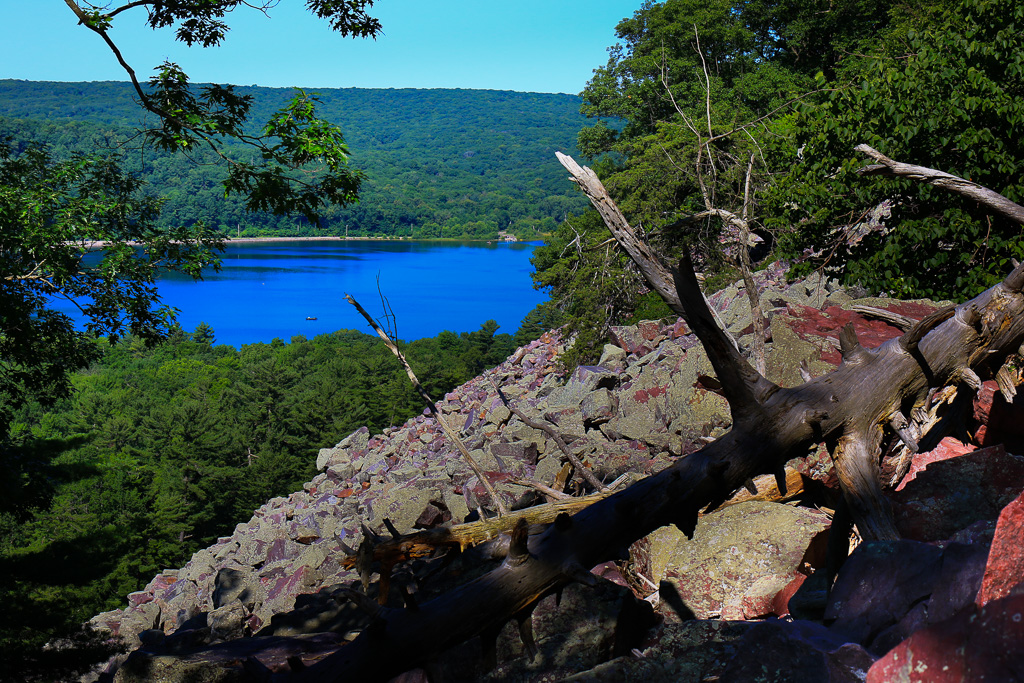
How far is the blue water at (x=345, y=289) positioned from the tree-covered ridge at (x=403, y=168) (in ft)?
25.1

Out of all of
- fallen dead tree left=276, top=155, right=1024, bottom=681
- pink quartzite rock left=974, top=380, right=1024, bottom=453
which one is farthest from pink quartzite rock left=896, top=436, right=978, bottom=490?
fallen dead tree left=276, top=155, right=1024, bottom=681

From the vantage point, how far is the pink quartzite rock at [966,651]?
1237 mm

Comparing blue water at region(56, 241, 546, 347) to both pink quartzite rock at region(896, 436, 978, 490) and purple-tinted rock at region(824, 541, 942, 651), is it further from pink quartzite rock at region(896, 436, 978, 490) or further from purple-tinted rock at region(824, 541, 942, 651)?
purple-tinted rock at region(824, 541, 942, 651)

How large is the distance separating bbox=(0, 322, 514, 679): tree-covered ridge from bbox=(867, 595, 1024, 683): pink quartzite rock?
26.4 feet

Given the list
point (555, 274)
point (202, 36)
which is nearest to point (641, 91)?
point (555, 274)

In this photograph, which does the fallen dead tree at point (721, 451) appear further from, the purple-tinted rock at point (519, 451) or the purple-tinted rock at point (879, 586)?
the purple-tinted rock at point (519, 451)

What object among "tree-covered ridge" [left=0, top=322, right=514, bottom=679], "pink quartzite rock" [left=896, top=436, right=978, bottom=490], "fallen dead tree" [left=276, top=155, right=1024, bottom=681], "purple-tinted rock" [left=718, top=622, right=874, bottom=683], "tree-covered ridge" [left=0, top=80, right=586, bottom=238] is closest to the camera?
"purple-tinted rock" [left=718, top=622, right=874, bottom=683]

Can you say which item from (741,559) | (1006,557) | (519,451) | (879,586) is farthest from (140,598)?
A: (1006,557)

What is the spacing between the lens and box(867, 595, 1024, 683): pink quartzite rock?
48.7 inches

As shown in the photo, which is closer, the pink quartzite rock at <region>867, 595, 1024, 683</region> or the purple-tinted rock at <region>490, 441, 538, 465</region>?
the pink quartzite rock at <region>867, 595, 1024, 683</region>

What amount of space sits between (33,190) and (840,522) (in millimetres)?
12315

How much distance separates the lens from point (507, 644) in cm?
388

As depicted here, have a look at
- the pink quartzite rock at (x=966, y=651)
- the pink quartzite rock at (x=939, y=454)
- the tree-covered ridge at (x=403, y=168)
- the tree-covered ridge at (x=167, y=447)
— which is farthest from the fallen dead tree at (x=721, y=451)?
the tree-covered ridge at (x=403, y=168)

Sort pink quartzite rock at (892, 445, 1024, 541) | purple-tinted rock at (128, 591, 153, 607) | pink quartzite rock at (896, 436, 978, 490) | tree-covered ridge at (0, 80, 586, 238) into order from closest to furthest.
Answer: pink quartzite rock at (892, 445, 1024, 541)
pink quartzite rock at (896, 436, 978, 490)
purple-tinted rock at (128, 591, 153, 607)
tree-covered ridge at (0, 80, 586, 238)
